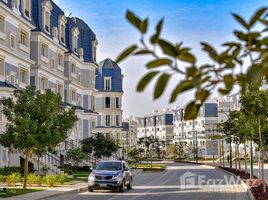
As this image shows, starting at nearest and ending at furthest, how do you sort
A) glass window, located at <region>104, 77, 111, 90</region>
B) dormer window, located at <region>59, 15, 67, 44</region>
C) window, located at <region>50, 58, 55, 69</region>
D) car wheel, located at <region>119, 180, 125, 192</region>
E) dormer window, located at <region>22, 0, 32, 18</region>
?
car wheel, located at <region>119, 180, 125, 192</region>, dormer window, located at <region>22, 0, 32, 18</region>, window, located at <region>50, 58, 55, 69</region>, dormer window, located at <region>59, 15, 67, 44</region>, glass window, located at <region>104, 77, 111, 90</region>

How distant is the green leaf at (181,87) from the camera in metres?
2.17

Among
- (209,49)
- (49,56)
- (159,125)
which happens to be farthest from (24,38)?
(159,125)

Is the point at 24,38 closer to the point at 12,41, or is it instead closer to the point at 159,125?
the point at 12,41

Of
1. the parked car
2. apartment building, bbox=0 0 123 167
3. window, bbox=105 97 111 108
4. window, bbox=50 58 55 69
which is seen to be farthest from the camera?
window, bbox=105 97 111 108

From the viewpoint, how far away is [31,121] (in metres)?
Answer: 22.5

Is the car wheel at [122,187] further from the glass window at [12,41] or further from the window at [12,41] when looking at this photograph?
the glass window at [12,41]

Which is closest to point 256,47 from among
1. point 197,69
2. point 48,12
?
point 197,69

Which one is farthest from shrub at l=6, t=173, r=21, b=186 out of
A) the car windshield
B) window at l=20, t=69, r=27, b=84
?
window at l=20, t=69, r=27, b=84

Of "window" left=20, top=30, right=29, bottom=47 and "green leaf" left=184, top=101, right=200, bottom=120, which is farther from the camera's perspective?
"window" left=20, top=30, right=29, bottom=47

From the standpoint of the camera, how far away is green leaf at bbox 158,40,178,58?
6.84 ft

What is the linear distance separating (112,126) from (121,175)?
1846 inches

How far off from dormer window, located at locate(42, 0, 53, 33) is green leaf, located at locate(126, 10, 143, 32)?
38.7m

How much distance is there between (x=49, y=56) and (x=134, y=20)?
39643 mm

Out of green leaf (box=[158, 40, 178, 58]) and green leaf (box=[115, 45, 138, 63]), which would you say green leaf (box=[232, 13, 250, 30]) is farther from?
green leaf (box=[115, 45, 138, 63])
